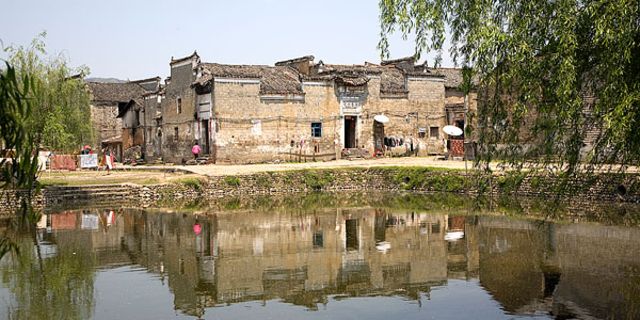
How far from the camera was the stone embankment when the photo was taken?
24.5 meters

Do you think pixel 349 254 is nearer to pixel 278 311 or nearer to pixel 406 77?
pixel 278 311

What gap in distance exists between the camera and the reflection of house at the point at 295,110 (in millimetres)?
37094

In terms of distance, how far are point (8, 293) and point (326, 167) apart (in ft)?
69.8

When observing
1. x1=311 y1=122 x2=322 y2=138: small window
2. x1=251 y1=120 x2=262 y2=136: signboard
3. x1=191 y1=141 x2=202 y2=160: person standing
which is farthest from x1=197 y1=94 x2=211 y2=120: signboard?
x1=311 y1=122 x2=322 y2=138: small window

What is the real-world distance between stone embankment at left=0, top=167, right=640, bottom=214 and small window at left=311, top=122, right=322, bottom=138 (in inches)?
318

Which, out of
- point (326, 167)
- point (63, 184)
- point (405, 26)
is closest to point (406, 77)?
point (326, 167)

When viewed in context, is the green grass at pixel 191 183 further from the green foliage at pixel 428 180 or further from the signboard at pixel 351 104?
the signboard at pixel 351 104

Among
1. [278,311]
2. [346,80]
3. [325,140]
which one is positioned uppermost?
[346,80]

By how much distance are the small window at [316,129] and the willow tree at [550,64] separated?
29.0 meters

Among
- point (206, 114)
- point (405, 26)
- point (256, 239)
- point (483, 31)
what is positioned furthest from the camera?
point (206, 114)

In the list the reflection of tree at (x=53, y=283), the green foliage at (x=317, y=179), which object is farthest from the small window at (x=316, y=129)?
the reflection of tree at (x=53, y=283)

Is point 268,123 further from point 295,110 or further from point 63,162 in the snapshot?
point 63,162

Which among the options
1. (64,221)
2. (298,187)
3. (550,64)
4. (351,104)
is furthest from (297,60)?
(550,64)

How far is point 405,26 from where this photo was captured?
33.2 ft
